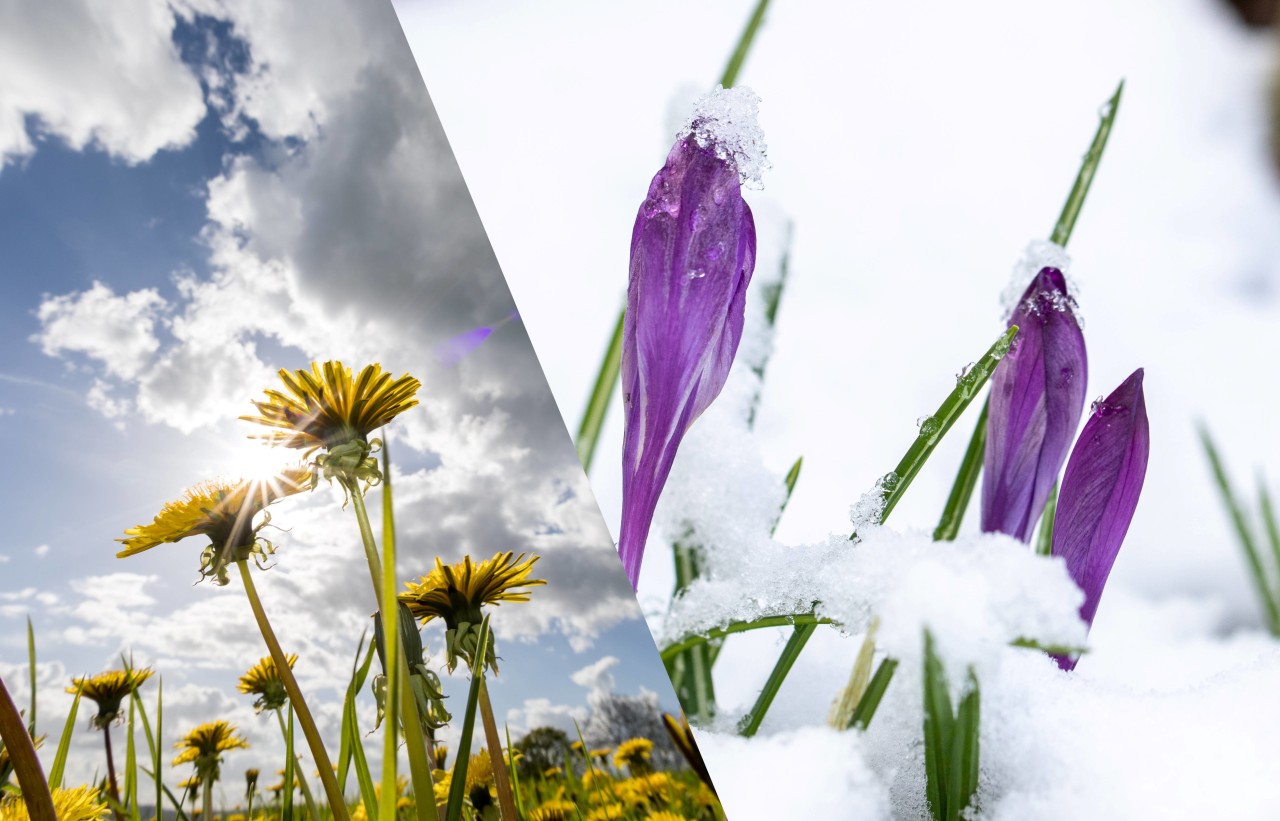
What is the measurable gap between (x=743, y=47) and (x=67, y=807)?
1.05ft

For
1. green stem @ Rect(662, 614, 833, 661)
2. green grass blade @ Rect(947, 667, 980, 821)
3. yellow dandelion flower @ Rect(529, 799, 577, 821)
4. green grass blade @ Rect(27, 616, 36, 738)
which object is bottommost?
green grass blade @ Rect(947, 667, 980, 821)

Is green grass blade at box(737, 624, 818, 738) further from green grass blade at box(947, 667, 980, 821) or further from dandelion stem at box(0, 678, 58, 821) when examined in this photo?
dandelion stem at box(0, 678, 58, 821)

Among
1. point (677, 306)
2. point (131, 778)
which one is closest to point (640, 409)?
point (677, 306)

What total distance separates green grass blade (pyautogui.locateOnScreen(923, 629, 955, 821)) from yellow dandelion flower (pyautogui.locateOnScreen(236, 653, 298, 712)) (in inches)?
10.1

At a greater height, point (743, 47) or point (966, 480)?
point (743, 47)

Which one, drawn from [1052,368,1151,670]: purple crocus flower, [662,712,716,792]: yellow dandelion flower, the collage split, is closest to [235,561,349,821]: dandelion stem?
the collage split

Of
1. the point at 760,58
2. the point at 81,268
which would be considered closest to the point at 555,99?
the point at 760,58

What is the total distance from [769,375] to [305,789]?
241mm

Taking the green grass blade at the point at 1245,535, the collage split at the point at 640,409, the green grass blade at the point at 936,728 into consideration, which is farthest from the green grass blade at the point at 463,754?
the green grass blade at the point at 1245,535

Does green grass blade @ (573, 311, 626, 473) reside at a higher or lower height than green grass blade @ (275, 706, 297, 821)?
higher

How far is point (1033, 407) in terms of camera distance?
22 cm

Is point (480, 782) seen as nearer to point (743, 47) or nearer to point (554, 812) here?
point (554, 812)

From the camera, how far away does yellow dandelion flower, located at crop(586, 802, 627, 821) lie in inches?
11.7

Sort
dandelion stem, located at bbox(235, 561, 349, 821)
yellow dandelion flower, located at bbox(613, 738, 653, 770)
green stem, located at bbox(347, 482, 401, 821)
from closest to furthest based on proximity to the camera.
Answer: green stem, located at bbox(347, 482, 401, 821) < dandelion stem, located at bbox(235, 561, 349, 821) < yellow dandelion flower, located at bbox(613, 738, 653, 770)
